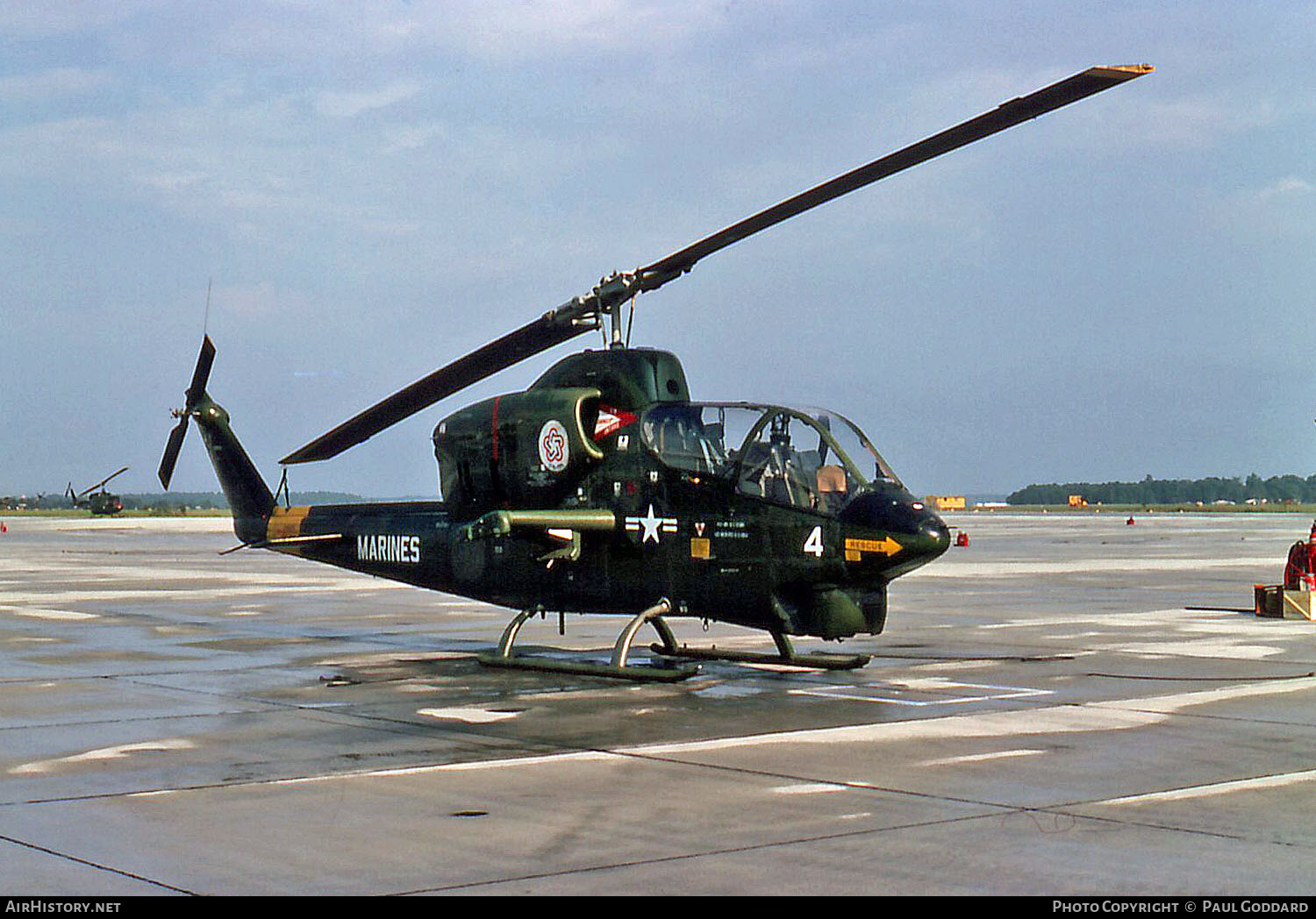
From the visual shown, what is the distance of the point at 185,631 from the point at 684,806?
44.3 ft

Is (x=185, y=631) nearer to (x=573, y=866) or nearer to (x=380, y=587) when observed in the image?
(x=380, y=587)

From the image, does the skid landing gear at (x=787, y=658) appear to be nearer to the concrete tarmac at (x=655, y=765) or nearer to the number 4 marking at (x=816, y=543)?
the concrete tarmac at (x=655, y=765)

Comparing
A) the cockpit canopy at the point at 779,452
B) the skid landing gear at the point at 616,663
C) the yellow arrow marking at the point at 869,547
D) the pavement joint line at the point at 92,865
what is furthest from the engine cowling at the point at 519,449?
the pavement joint line at the point at 92,865

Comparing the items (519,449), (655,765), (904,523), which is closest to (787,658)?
(904,523)

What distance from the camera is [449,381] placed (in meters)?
15.3

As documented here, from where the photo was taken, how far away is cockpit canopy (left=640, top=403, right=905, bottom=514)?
13484mm

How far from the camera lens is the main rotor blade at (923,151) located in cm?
979

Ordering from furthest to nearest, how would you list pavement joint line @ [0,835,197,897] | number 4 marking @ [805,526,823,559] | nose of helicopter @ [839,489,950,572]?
number 4 marking @ [805,526,823,559], nose of helicopter @ [839,489,950,572], pavement joint line @ [0,835,197,897]

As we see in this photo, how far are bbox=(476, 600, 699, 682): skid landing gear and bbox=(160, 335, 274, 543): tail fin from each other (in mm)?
4734

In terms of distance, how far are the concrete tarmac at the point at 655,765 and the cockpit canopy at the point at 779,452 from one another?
6.18 feet

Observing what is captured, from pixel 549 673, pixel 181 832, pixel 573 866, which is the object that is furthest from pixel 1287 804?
pixel 549 673

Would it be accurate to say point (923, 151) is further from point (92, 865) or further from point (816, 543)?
point (92, 865)

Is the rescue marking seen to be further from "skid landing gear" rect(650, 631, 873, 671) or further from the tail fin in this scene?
the tail fin

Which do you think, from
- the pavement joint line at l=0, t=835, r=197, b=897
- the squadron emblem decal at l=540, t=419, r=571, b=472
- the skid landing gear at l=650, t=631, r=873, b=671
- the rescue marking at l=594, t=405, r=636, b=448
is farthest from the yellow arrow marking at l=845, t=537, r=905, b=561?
the pavement joint line at l=0, t=835, r=197, b=897
